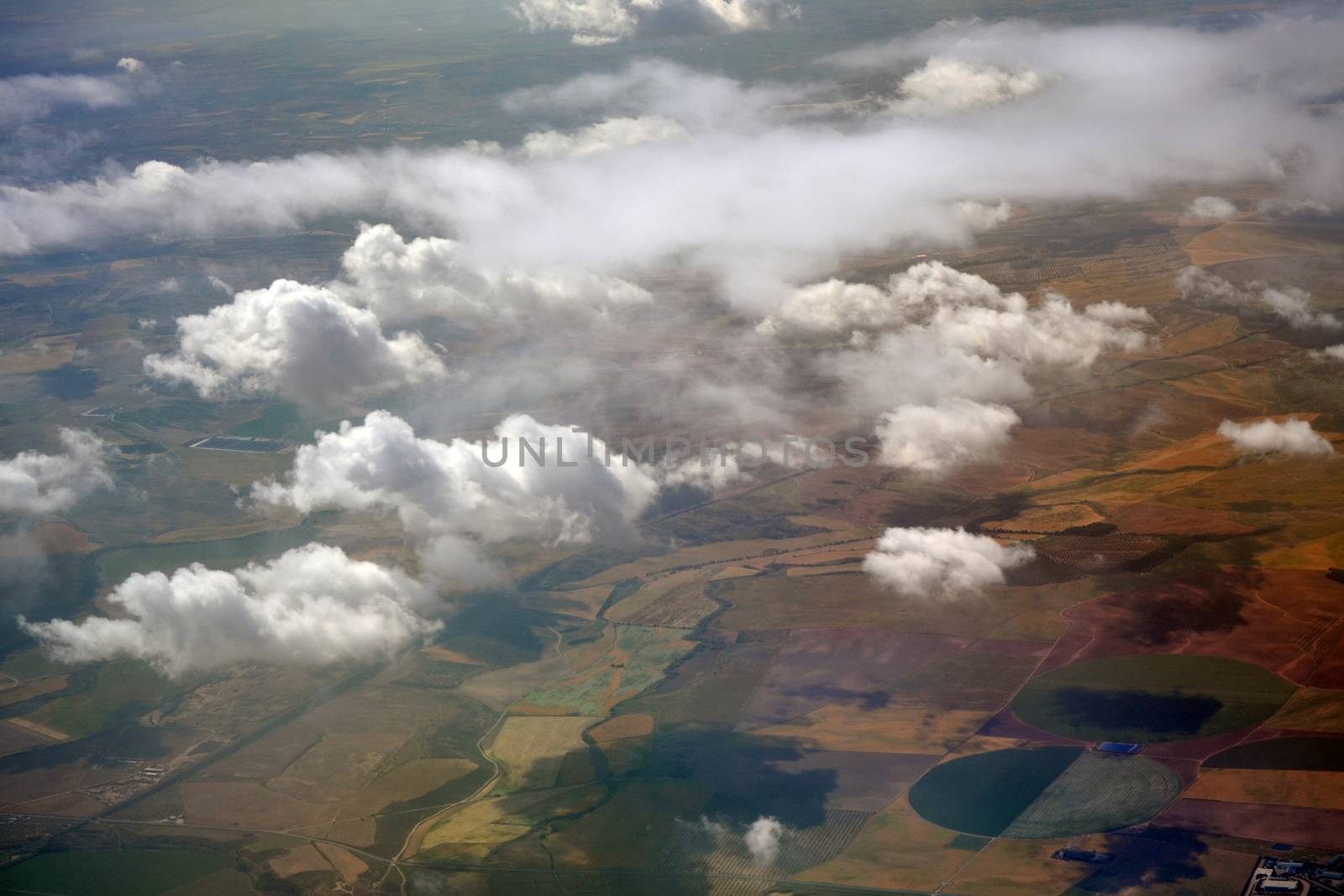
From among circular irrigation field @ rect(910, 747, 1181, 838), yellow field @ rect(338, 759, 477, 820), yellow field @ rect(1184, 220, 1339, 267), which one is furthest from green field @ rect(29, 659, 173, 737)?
yellow field @ rect(1184, 220, 1339, 267)

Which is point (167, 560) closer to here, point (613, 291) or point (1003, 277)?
point (613, 291)

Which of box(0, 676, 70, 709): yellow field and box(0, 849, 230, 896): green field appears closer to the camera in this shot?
box(0, 849, 230, 896): green field

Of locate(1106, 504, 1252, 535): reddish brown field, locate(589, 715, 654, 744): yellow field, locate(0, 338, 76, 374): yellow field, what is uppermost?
locate(0, 338, 76, 374): yellow field

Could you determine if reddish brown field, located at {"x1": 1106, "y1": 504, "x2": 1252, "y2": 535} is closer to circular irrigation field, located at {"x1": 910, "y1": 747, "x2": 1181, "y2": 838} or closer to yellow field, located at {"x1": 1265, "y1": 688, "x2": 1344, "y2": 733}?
yellow field, located at {"x1": 1265, "y1": 688, "x2": 1344, "y2": 733}

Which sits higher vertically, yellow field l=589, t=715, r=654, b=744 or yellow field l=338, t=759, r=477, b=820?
yellow field l=589, t=715, r=654, b=744

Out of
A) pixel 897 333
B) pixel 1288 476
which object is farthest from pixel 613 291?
pixel 1288 476

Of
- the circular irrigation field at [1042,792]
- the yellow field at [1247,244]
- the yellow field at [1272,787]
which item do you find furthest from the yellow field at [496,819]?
the yellow field at [1247,244]

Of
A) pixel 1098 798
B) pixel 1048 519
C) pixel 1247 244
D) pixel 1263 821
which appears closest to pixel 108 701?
pixel 1098 798
